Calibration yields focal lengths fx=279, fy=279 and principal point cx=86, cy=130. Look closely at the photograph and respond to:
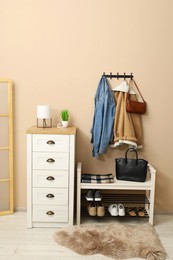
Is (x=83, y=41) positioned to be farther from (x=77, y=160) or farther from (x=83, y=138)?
(x=77, y=160)

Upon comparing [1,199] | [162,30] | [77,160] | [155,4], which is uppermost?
[155,4]

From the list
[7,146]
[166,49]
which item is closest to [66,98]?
[7,146]

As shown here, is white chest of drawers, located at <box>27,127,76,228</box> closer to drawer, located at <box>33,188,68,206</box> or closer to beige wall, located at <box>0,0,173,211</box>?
drawer, located at <box>33,188,68,206</box>

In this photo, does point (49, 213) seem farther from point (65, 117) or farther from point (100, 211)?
point (65, 117)

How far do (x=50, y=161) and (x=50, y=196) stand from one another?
36 cm

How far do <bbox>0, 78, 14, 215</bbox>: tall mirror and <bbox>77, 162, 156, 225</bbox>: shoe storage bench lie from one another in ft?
2.62

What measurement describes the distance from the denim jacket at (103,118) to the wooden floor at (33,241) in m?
1.00

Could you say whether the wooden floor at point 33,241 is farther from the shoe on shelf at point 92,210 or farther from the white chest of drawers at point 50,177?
the shoe on shelf at point 92,210

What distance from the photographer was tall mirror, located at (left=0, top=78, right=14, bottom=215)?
3.04 meters

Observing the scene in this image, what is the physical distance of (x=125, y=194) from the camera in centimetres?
323

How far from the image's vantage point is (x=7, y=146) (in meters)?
3.11

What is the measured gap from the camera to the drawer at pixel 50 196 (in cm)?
280

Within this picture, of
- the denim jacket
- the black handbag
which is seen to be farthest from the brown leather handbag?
the black handbag

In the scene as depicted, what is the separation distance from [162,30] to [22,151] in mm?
2054
